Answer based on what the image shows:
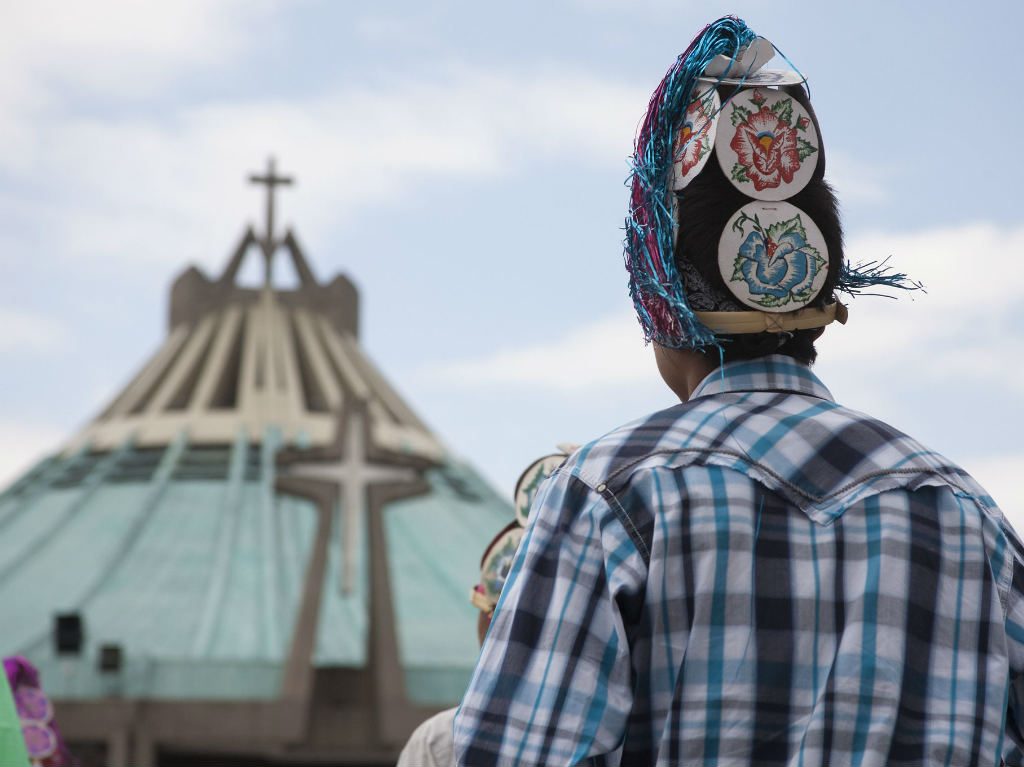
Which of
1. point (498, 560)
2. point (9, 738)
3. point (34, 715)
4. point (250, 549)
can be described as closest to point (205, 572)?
point (250, 549)

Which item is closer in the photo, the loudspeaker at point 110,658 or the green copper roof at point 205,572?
the loudspeaker at point 110,658

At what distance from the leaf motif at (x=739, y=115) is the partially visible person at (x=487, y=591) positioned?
1594 mm

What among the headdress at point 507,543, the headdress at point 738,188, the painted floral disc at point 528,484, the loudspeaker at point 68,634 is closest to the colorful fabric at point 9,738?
the headdress at point 507,543

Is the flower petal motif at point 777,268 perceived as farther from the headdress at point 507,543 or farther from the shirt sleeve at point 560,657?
the headdress at point 507,543

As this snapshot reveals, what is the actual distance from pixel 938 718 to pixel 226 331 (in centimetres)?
1822

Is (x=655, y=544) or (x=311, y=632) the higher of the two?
(x=655, y=544)

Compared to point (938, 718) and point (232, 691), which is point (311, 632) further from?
point (938, 718)

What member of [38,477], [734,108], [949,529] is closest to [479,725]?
[949,529]

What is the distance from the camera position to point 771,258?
1.59 m

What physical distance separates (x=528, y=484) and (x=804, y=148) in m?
1.97

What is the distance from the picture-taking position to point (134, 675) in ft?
40.0

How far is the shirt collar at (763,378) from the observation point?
158cm

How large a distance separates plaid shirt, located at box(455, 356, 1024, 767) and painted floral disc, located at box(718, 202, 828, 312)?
16cm

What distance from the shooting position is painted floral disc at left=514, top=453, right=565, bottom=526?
3496 millimetres
